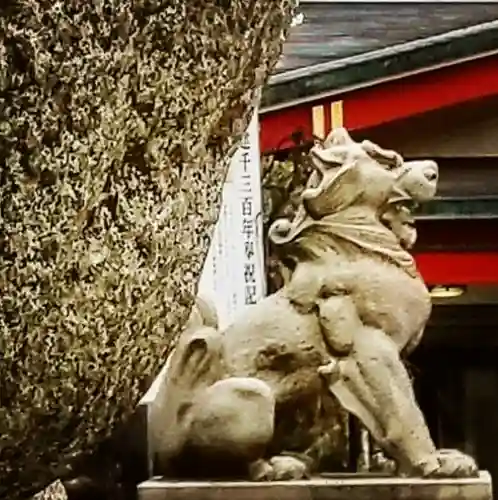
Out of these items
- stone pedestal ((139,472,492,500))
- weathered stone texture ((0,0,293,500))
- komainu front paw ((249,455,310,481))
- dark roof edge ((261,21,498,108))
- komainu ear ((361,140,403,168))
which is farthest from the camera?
dark roof edge ((261,21,498,108))

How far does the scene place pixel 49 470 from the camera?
135 centimetres

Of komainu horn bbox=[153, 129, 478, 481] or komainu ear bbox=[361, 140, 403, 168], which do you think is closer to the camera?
komainu horn bbox=[153, 129, 478, 481]

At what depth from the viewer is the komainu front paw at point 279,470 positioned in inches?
137

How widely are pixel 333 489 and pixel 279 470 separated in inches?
6.3

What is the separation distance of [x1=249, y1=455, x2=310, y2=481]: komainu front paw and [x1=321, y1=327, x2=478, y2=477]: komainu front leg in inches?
8.3

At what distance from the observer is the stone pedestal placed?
3.38 m

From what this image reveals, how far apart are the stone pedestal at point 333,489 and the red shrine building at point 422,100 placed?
6.30ft

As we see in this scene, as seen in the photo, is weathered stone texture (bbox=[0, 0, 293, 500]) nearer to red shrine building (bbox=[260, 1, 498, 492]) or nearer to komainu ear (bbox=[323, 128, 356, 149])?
komainu ear (bbox=[323, 128, 356, 149])

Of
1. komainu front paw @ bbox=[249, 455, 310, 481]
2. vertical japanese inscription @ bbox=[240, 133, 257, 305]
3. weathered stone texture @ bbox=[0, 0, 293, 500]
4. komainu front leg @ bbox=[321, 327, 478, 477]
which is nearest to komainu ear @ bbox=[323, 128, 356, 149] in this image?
komainu front leg @ bbox=[321, 327, 478, 477]

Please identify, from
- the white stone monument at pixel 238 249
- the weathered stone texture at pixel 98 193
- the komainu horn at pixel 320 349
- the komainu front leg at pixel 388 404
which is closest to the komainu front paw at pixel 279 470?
the komainu horn at pixel 320 349

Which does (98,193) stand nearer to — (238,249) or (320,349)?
(320,349)

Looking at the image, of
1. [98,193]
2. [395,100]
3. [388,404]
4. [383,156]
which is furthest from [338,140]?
[98,193]

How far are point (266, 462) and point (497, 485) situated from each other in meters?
5.50

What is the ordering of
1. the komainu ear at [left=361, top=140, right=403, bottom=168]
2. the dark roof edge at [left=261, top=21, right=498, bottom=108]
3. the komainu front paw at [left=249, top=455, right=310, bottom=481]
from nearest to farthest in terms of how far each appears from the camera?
the komainu front paw at [left=249, top=455, right=310, bottom=481] → the komainu ear at [left=361, top=140, right=403, bottom=168] → the dark roof edge at [left=261, top=21, right=498, bottom=108]
